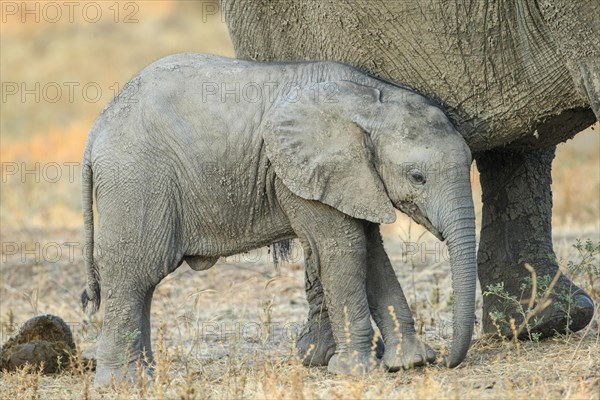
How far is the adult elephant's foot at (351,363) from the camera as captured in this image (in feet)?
19.7

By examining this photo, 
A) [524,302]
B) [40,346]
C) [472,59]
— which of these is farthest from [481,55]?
[40,346]

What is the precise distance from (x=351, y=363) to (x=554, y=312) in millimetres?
1382

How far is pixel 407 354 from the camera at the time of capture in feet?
20.3

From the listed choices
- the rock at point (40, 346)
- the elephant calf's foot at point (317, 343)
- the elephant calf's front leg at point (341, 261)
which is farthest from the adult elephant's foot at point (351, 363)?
the rock at point (40, 346)

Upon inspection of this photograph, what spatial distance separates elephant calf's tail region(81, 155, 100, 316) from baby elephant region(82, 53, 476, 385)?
0.06 feet

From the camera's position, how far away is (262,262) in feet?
32.6

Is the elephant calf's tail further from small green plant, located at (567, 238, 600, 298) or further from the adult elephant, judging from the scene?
small green plant, located at (567, 238, 600, 298)

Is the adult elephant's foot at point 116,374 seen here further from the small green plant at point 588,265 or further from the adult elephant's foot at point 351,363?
the small green plant at point 588,265

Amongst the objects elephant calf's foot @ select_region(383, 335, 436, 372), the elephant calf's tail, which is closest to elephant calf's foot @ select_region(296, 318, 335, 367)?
elephant calf's foot @ select_region(383, 335, 436, 372)

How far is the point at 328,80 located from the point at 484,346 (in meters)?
1.78

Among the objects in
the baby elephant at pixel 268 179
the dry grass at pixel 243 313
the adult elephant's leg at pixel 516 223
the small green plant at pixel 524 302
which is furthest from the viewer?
the adult elephant's leg at pixel 516 223

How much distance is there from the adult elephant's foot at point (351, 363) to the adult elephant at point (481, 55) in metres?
0.43

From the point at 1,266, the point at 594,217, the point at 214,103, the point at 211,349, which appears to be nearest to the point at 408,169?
the point at 214,103

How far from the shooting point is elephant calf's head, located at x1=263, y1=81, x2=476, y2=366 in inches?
230
